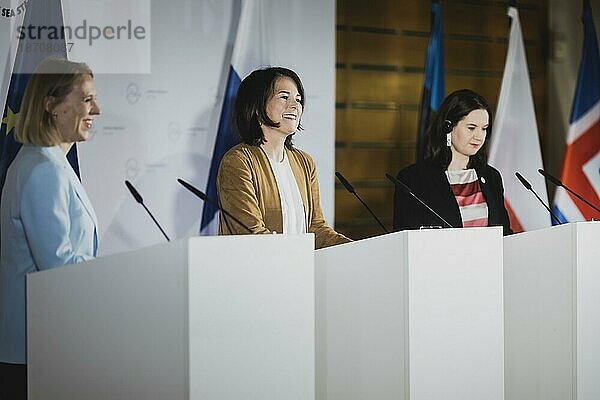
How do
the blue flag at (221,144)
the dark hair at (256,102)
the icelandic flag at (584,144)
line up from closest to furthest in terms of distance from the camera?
1. the dark hair at (256,102)
2. the blue flag at (221,144)
3. the icelandic flag at (584,144)

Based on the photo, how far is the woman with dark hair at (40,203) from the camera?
13.6 ft

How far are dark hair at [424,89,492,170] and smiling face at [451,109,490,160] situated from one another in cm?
2

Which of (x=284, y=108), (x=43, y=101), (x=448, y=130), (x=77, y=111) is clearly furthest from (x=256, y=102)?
(x=448, y=130)

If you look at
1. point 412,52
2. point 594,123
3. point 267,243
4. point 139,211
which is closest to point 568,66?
point 594,123

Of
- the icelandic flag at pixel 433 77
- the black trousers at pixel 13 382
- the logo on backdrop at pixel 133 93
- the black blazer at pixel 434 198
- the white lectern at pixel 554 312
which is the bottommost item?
the black trousers at pixel 13 382

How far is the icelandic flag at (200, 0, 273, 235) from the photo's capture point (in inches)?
184

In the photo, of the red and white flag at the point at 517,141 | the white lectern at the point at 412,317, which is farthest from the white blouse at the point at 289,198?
the red and white flag at the point at 517,141

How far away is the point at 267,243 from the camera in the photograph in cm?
316

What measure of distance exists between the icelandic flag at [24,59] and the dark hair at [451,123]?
1680mm

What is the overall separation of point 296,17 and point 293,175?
84 cm

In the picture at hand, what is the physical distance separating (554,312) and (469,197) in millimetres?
1052

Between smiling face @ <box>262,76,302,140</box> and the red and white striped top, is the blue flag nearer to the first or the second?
smiling face @ <box>262,76,302,140</box>

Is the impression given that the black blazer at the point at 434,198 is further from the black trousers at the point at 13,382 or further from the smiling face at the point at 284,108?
the black trousers at the point at 13,382

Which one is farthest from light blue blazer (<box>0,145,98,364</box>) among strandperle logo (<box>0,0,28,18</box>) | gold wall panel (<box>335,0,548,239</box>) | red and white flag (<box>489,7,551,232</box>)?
red and white flag (<box>489,7,551,232</box>)
